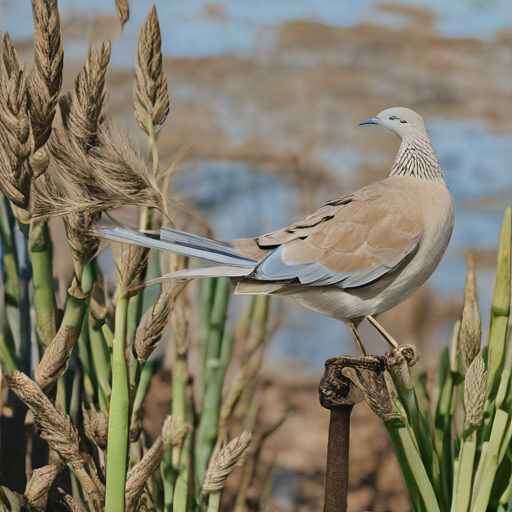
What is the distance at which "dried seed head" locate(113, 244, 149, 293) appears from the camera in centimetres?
44

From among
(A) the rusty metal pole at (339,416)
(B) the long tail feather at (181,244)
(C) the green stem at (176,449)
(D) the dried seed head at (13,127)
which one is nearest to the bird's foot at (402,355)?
(A) the rusty metal pole at (339,416)

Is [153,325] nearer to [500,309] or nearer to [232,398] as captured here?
[232,398]

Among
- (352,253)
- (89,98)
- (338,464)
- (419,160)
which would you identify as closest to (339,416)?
(338,464)

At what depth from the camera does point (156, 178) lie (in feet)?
1.49

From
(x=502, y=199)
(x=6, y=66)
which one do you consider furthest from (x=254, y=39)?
(x=6, y=66)

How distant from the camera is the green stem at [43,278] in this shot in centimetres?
48

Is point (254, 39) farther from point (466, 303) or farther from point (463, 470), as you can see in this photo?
point (463, 470)

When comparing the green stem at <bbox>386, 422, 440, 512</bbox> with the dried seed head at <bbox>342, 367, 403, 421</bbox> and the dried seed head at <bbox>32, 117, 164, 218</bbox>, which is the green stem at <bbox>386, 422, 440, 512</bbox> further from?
the dried seed head at <bbox>32, 117, 164, 218</bbox>

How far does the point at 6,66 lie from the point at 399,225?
14.6 inches

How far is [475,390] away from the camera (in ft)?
1.44

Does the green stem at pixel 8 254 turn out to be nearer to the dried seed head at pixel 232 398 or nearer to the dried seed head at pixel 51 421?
the dried seed head at pixel 51 421

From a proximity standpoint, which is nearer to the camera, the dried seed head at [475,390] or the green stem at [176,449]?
the dried seed head at [475,390]

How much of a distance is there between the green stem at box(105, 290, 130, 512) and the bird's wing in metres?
0.13

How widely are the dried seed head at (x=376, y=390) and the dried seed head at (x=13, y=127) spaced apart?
1.10ft
